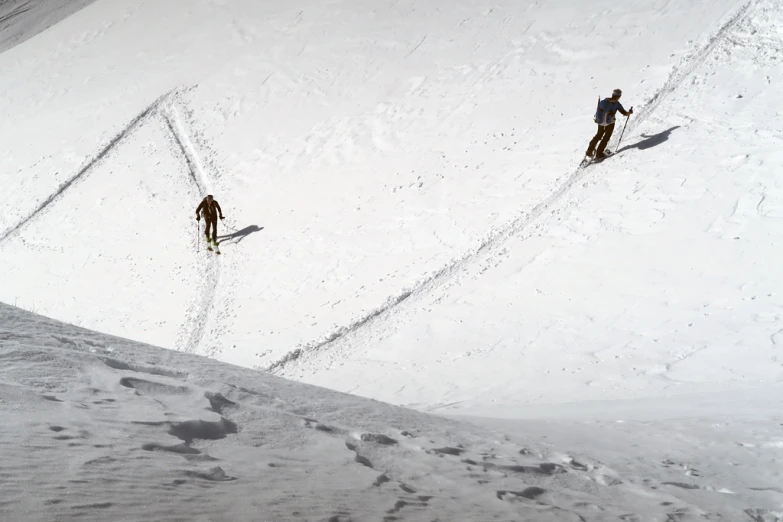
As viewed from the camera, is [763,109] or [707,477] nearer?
[707,477]

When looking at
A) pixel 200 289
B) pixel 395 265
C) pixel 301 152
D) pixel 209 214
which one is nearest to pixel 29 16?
pixel 301 152

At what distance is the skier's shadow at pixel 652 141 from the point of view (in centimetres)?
1432

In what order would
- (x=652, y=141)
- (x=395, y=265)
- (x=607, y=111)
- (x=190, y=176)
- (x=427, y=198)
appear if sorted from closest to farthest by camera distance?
(x=395, y=265)
(x=607, y=111)
(x=652, y=141)
(x=427, y=198)
(x=190, y=176)

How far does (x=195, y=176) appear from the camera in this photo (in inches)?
755

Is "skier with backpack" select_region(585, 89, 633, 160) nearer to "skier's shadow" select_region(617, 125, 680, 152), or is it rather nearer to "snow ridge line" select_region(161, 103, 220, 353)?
"skier's shadow" select_region(617, 125, 680, 152)

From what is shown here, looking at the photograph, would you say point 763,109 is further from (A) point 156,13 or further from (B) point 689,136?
(A) point 156,13

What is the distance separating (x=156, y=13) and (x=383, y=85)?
1346 centimetres

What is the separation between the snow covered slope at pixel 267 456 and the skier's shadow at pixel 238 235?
35.0 ft

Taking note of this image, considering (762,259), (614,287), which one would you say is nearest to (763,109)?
(762,259)

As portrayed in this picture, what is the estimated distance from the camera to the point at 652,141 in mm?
14453

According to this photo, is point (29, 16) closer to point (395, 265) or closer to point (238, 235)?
point (238, 235)

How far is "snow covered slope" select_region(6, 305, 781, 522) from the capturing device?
9.61 feet

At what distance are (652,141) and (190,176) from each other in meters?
12.1

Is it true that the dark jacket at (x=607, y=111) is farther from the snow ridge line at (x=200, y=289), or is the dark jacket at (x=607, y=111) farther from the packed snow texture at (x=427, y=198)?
the snow ridge line at (x=200, y=289)
